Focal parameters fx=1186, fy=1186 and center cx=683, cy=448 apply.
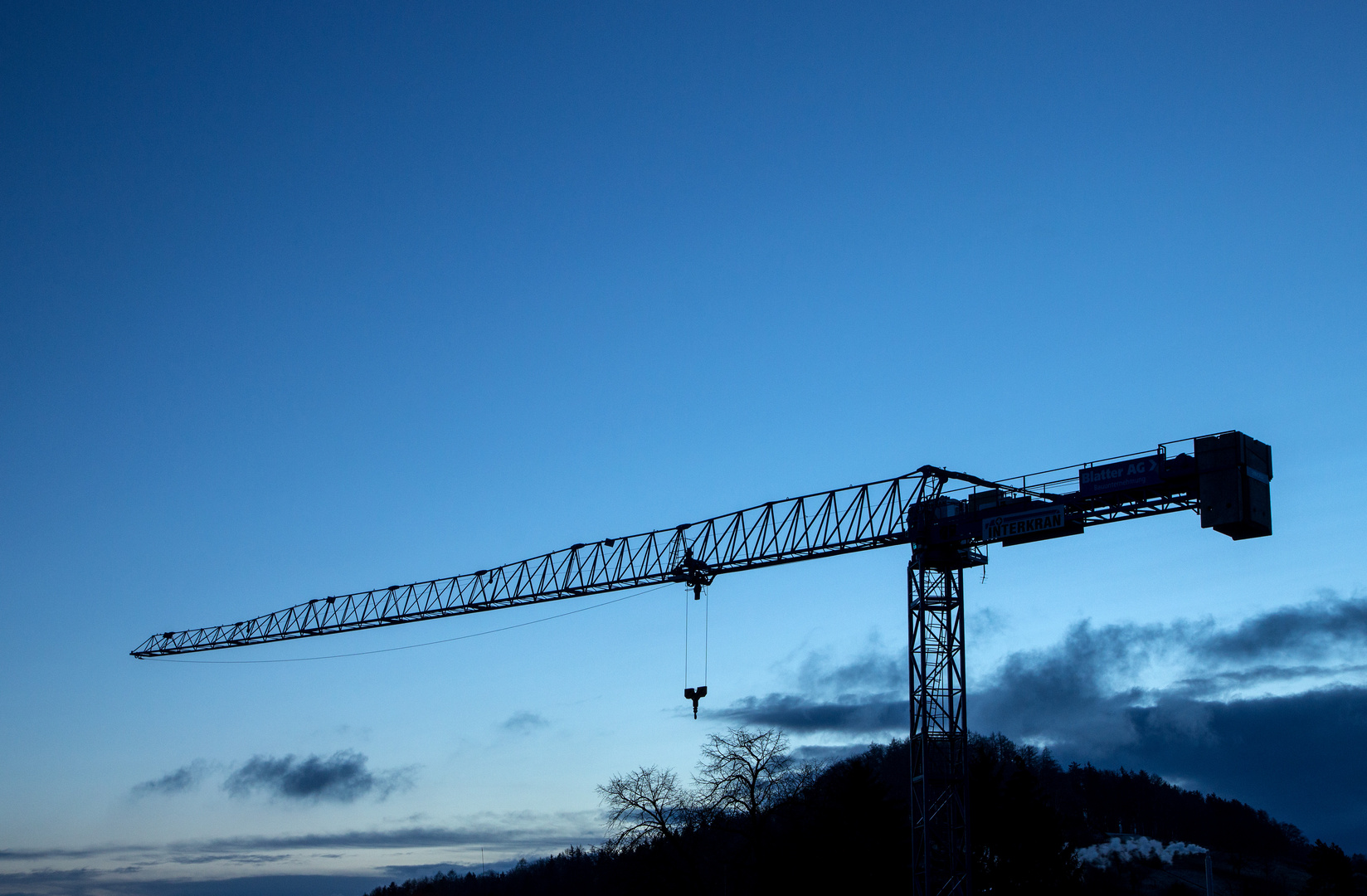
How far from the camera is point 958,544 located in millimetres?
51625

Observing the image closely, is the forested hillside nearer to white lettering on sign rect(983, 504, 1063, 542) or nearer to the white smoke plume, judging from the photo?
white lettering on sign rect(983, 504, 1063, 542)

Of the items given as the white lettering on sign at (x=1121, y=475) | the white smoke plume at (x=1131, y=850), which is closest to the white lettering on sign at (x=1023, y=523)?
the white lettering on sign at (x=1121, y=475)

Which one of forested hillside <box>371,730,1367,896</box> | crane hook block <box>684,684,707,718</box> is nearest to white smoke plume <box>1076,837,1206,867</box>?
forested hillside <box>371,730,1367,896</box>

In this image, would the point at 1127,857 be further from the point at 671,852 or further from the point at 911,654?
the point at 911,654

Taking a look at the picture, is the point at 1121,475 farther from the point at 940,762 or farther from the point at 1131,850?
the point at 1131,850

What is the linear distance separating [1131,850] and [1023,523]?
126790 mm

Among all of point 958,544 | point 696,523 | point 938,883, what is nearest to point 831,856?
point 938,883

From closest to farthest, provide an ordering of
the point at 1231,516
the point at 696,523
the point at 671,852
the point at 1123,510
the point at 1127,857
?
1. the point at 1231,516
2. the point at 1123,510
3. the point at 696,523
4. the point at 671,852
5. the point at 1127,857

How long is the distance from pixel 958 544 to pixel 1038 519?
12.8 ft

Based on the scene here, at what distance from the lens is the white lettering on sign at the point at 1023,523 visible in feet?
160

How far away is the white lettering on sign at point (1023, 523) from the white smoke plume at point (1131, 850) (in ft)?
380

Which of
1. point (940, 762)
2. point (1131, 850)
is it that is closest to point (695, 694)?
point (940, 762)

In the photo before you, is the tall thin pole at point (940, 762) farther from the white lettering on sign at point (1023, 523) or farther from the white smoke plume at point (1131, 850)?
the white smoke plume at point (1131, 850)

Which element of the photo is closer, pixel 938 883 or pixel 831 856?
pixel 938 883
